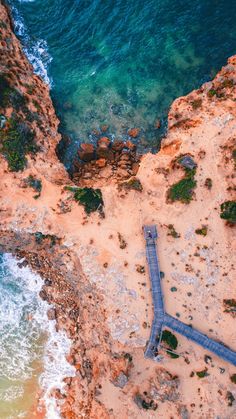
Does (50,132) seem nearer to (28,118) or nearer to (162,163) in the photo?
(28,118)

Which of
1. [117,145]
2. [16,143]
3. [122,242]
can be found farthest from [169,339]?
[16,143]

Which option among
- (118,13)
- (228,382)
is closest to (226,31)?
(118,13)

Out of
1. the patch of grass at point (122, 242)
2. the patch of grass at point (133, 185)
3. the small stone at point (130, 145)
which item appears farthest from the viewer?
the small stone at point (130, 145)

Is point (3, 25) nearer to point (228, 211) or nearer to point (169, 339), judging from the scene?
point (228, 211)

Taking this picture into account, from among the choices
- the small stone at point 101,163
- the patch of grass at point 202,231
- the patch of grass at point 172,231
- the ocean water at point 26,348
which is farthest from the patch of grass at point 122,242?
the ocean water at point 26,348

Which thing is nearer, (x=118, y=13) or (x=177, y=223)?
(x=177, y=223)

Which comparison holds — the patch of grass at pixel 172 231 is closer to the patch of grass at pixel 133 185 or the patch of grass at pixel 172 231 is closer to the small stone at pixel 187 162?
the patch of grass at pixel 133 185
